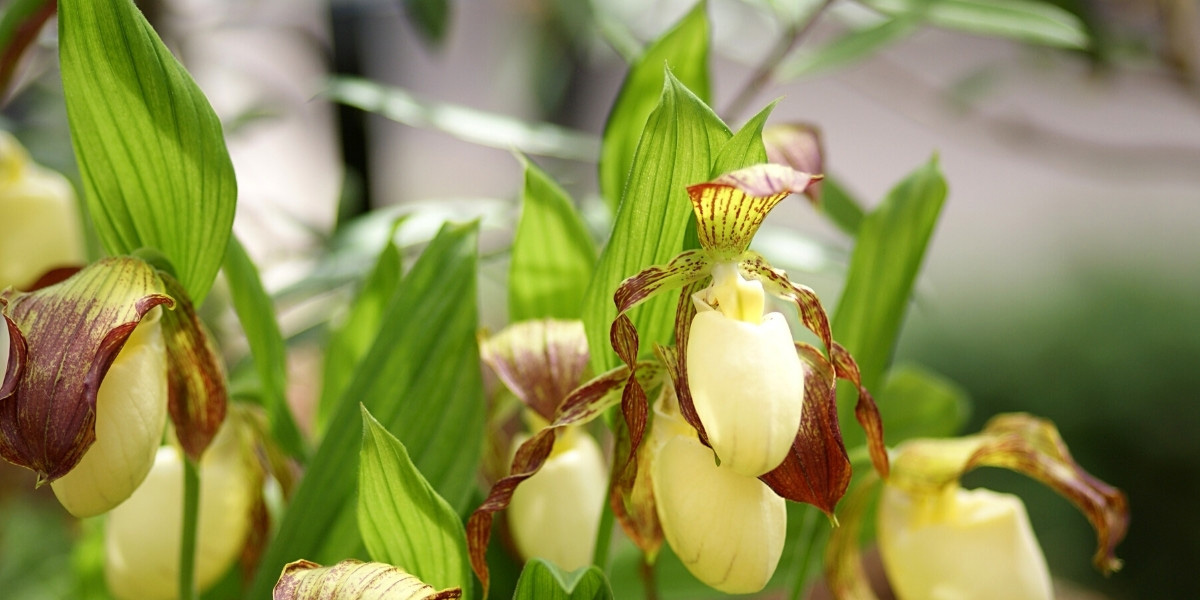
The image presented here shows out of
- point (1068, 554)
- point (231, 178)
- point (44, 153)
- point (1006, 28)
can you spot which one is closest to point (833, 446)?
point (231, 178)

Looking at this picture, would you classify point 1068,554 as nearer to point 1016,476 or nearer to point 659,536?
point 1016,476

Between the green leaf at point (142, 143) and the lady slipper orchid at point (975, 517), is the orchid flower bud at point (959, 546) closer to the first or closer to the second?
the lady slipper orchid at point (975, 517)

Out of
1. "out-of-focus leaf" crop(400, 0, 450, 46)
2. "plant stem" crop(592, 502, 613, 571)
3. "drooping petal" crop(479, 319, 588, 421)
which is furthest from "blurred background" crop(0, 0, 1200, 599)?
"plant stem" crop(592, 502, 613, 571)

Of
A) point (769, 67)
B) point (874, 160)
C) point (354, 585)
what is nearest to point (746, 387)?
point (354, 585)

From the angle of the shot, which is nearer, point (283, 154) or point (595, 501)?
point (595, 501)

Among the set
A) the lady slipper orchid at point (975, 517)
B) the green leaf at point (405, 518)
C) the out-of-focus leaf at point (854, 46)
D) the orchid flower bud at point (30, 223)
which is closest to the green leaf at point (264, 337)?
the green leaf at point (405, 518)

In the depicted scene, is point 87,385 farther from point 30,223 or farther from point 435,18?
point 435,18
